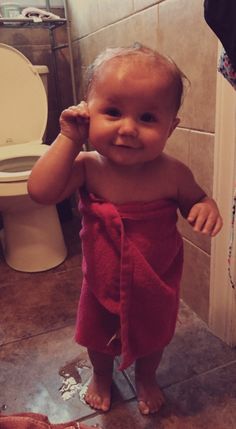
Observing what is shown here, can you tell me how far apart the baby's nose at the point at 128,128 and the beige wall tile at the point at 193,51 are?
37cm

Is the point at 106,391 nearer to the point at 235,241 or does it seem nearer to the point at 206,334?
the point at 206,334

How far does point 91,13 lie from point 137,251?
1.15m

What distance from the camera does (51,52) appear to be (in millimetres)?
1760

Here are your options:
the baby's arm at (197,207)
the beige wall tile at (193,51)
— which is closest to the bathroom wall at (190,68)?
the beige wall tile at (193,51)

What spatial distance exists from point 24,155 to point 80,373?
2.68 feet

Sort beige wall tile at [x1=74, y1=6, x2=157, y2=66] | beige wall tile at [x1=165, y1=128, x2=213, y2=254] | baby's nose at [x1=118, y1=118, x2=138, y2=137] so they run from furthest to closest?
1. beige wall tile at [x1=74, y1=6, x2=157, y2=66]
2. beige wall tile at [x1=165, y1=128, x2=213, y2=254]
3. baby's nose at [x1=118, y1=118, x2=138, y2=137]

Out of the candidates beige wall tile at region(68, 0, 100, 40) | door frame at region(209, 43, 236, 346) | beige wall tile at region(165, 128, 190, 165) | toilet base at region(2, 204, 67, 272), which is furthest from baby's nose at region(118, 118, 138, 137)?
beige wall tile at region(68, 0, 100, 40)

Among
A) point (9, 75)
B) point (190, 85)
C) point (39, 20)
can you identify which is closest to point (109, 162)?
point (190, 85)

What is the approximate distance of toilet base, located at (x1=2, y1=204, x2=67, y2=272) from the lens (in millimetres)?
1365

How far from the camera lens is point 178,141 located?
1011mm

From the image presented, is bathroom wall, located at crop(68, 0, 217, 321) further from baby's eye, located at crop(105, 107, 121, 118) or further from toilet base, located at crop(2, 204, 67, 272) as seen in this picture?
toilet base, located at crop(2, 204, 67, 272)

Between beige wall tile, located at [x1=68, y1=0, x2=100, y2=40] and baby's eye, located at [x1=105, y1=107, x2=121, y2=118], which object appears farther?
beige wall tile, located at [x1=68, y1=0, x2=100, y2=40]

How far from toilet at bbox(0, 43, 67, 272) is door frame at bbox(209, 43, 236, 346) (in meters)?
0.65

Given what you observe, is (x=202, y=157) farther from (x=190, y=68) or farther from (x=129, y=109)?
(x=129, y=109)
